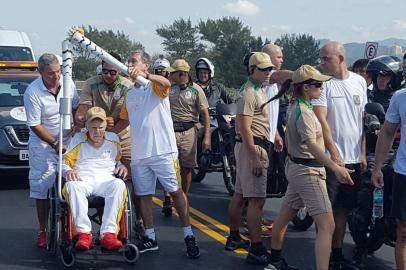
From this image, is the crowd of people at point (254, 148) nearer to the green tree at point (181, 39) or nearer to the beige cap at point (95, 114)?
the beige cap at point (95, 114)

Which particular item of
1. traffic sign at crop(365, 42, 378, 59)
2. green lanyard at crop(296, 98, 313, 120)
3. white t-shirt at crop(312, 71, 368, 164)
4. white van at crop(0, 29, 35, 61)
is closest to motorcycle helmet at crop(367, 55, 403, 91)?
white t-shirt at crop(312, 71, 368, 164)

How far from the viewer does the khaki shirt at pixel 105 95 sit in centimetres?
659

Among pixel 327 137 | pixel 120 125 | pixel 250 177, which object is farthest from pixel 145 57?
pixel 327 137

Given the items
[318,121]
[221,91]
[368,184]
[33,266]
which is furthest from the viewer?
[221,91]

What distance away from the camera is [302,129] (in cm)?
492

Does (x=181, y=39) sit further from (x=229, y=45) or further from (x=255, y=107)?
(x=255, y=107)

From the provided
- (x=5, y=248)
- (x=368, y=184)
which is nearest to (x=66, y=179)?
(x=5, y=248)

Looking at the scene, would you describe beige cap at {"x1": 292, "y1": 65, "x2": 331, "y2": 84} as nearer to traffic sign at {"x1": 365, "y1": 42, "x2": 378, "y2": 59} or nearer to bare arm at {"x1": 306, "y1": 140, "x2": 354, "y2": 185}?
bare arm at {"x1": 306, "y1": 140, "x2": 354, "y2": 185}

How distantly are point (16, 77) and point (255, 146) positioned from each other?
21.1 feet

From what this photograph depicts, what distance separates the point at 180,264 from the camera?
5.89 metres

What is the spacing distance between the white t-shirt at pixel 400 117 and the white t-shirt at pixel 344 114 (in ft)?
2.25

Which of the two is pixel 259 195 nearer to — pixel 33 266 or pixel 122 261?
pixel 122 261

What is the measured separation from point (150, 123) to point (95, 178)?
0.72 m

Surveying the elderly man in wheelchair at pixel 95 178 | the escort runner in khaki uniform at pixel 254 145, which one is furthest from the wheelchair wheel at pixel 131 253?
the escort runner in khaki uniform at pixel 254 145
